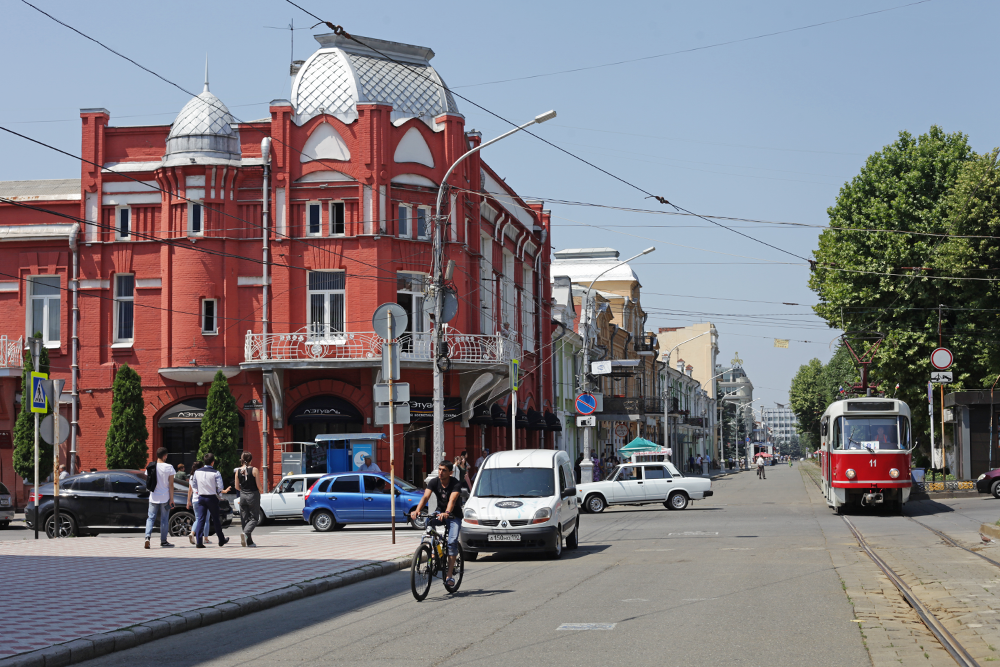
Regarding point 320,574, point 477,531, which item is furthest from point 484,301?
point 320,574

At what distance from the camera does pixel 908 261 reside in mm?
42406

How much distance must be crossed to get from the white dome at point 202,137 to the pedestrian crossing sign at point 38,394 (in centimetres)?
1223

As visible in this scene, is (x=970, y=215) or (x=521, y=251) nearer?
(x=970, y=215)

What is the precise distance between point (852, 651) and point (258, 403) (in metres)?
27.3

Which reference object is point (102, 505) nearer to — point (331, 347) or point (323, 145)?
point (331, 347)

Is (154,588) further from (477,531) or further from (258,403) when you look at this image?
(258,403)

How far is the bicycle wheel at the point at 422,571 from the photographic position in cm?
1266

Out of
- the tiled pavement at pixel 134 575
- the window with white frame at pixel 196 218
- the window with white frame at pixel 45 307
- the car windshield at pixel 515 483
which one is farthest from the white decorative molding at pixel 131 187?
the car windshield at pixel 515 483

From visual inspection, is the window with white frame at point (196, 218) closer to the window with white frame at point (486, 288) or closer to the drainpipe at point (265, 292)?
the drainpipe at point (265, 292)

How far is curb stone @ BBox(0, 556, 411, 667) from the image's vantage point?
354 inches

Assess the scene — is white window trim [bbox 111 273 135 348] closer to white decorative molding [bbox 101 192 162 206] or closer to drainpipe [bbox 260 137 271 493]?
white decorative molding [bbox 101 192 162 206]

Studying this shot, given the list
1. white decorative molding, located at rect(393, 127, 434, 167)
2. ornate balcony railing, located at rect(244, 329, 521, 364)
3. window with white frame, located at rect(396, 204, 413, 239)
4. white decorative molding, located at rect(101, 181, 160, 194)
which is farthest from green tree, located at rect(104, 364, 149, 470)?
white decorative molding, located at rect(393, 127, 434, 167)

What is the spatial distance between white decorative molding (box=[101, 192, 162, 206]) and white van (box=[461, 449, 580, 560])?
64.6ft

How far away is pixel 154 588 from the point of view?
44.8 ft
